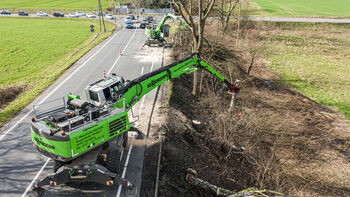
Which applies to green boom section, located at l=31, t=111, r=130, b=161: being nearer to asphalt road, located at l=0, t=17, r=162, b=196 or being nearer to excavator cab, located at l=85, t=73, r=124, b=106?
excavator cab, located at l=85, t=73, r=124, b=106

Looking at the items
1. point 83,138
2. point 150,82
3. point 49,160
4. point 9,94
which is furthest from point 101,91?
point 9,94

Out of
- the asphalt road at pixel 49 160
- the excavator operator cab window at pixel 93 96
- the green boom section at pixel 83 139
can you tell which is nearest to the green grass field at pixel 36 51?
the asphalt road at pixel 49 160

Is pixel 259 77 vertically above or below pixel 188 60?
below

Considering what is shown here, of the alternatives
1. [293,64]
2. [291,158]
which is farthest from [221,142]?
[293,64]

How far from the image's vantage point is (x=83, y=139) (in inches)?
369

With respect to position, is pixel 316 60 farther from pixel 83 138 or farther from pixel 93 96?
pixel 83 138

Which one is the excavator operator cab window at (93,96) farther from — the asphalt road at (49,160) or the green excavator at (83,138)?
the asphalt road at (49,160)

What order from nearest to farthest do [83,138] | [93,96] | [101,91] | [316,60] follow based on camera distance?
[83,138] < [101,91] < [93,96] < [316,60]

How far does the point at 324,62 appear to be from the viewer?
3659 centimetres

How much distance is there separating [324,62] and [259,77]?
13.7 meters

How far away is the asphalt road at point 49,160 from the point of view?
34.6 ft

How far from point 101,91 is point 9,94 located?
1319 cm

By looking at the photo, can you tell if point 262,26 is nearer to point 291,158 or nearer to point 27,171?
point 291,158

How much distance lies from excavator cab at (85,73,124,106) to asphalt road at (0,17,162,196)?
126 inches
